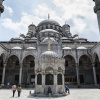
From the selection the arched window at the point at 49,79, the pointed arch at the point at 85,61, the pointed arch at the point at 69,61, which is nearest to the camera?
the arched window at the point at 49,79

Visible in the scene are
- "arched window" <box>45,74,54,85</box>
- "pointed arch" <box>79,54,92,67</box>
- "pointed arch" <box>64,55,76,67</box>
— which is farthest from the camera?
"pointed arch" <box>64,55,76,67</box>

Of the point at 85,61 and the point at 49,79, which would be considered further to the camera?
the point at 85,61

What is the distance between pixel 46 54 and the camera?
11.6 meters

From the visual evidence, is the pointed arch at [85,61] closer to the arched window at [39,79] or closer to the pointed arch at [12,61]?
the pointed arch at [12,61]

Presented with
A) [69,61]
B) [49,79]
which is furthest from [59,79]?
[69,61]

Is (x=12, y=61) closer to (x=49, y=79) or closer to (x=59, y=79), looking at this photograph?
(x=49, y=79)

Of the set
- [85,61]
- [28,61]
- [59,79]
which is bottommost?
[59,79]

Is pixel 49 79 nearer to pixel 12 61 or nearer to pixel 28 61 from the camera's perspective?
pixel 28 61

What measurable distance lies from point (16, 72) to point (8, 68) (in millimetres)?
1774

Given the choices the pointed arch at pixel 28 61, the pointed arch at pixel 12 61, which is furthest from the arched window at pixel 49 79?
the pointed arch at pixel 12 61

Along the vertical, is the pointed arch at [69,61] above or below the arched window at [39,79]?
above

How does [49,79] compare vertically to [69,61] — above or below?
below

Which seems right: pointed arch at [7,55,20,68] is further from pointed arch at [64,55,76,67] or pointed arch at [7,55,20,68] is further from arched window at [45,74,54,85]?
arched window at [45,74,54,85]

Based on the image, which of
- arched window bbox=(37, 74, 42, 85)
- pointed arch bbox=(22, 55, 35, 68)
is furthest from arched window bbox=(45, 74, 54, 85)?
pointed arch bbox=(22, 55, 35, 68)
